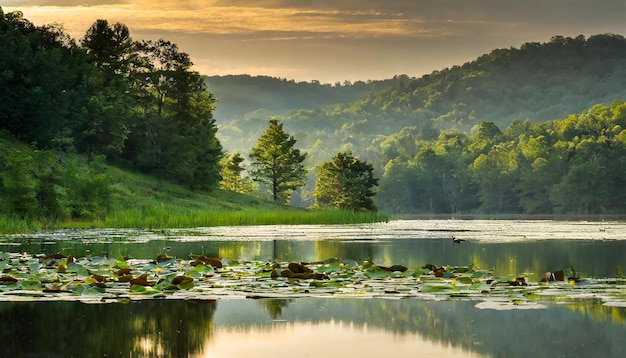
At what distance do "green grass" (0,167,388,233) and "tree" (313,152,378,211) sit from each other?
14309mm

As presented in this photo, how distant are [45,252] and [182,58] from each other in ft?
252

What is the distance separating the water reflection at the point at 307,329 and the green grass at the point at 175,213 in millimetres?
30420

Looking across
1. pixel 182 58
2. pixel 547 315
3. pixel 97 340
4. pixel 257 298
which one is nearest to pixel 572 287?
pixel 547 315

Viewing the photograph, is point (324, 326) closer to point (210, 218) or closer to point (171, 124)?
point (210, 218)

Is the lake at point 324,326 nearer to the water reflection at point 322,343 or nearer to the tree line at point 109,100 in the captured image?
the water reflection at point 322,343

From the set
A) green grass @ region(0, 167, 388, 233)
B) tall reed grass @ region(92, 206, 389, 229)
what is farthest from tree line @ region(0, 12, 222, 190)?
tall reed grass @ region(92, 206, 389, 229)

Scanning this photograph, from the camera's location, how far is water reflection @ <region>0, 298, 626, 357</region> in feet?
37.0

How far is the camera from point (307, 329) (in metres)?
12.9

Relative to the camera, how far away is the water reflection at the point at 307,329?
11.3m

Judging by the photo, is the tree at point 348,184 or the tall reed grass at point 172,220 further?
the tree at point 348,184

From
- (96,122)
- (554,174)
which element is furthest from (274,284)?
(554,174)

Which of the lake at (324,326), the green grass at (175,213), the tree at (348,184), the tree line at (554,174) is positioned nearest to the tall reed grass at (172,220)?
the green grass at (175,213)

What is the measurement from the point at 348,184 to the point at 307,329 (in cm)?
10448

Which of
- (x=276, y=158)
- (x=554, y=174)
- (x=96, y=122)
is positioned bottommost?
(x=554, y=174)
